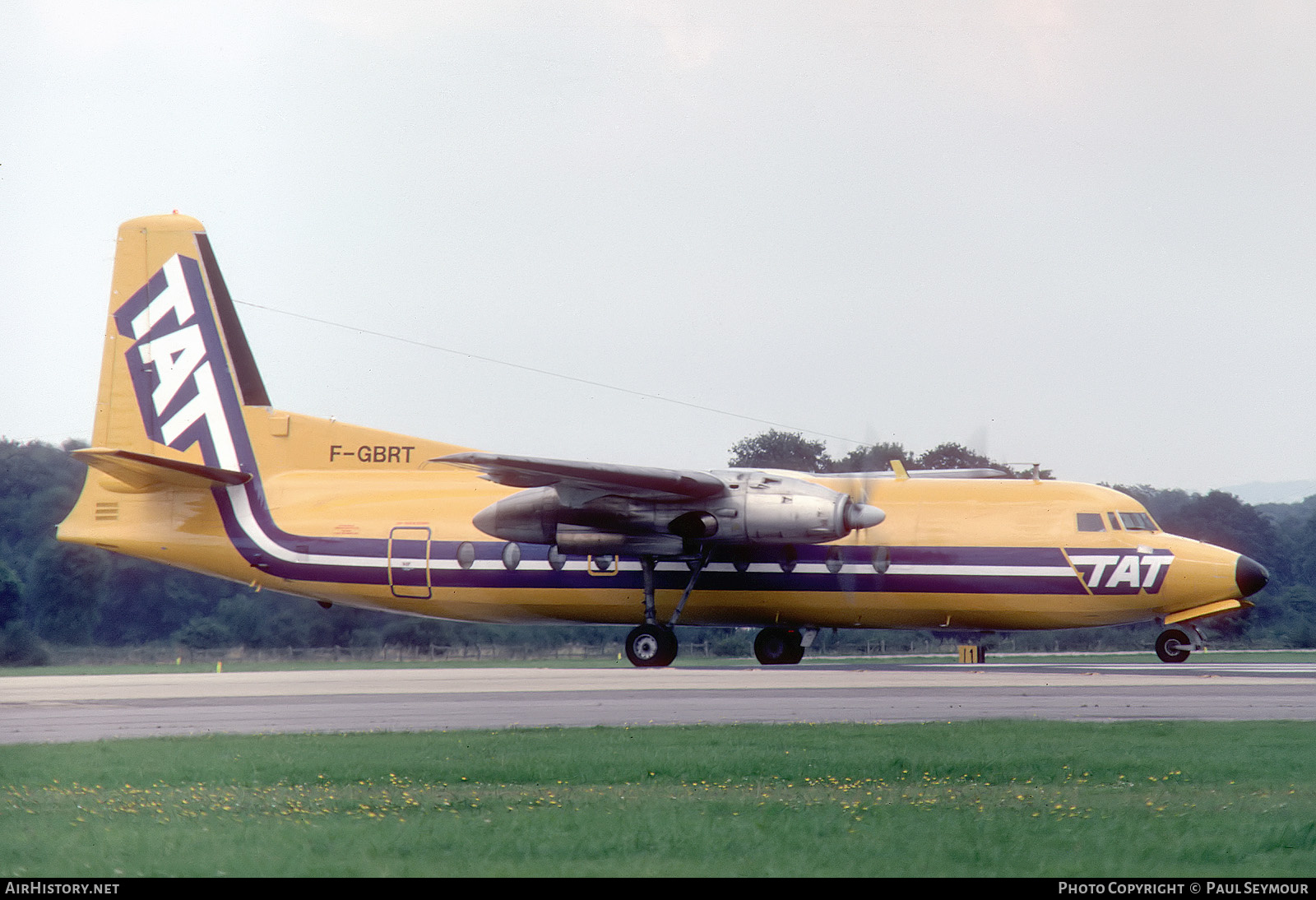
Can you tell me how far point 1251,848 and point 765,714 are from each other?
9.61m

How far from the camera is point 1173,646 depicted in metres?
27.9

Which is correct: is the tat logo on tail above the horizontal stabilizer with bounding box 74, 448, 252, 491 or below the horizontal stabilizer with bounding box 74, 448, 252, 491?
above

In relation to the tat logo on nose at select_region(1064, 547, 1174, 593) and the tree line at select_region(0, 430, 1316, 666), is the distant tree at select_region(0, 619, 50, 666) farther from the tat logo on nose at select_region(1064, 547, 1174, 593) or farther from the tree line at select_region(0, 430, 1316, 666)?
the tat logo on nose at select_region(1064, 547, 1174, 593)

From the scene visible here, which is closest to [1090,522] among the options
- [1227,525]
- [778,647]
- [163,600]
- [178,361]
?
[778,647]

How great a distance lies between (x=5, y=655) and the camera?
1503 inches

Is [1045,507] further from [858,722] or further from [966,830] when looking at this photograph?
[966,830]

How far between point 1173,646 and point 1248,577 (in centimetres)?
291

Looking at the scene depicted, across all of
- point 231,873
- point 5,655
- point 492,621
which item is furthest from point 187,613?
point 231,873

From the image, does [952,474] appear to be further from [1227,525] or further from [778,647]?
[1227,525]

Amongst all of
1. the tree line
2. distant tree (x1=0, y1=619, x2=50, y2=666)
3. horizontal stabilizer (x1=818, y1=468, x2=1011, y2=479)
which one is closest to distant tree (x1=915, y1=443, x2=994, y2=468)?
the tree line

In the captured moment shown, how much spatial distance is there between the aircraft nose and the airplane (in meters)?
0.04

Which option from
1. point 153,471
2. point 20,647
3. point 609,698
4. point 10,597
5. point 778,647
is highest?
point 153,471

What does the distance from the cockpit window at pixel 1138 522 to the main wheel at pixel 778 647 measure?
7254mm

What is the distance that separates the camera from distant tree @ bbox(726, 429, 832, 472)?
137 feet
